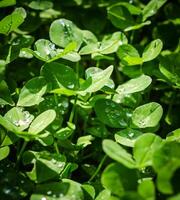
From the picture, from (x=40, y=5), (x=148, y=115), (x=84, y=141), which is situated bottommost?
(x=84, y=141)

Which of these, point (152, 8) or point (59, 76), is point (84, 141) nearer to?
point (59, 76)

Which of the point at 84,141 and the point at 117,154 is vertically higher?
the point at 117,154

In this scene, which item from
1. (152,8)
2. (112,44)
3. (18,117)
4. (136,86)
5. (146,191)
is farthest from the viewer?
(152,8)

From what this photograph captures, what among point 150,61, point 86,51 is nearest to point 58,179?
point 86,51

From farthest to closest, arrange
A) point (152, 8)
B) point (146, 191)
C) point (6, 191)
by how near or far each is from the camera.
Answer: point (152, 8) < point (6, 191) < point (146, 191)

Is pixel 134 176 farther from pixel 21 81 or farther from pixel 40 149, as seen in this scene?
pixel 21 81

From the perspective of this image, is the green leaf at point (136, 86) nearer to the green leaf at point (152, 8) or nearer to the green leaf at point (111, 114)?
the green leaf at point (111, 114)

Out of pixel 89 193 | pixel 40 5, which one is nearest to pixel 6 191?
pixel 89 193

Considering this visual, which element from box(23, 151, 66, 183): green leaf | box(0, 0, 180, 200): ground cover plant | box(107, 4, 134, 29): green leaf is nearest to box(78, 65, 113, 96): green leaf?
box(0, 0, 180, 200): ground cover plant
